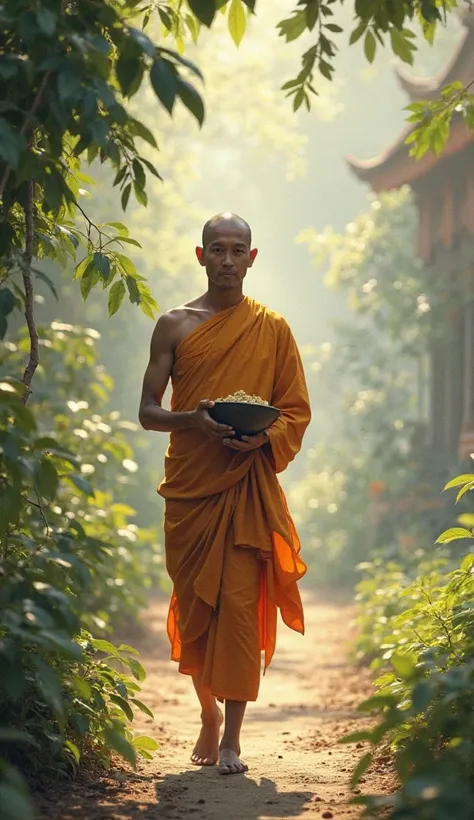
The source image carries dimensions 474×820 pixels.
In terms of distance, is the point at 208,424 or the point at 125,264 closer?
the point at 125,264

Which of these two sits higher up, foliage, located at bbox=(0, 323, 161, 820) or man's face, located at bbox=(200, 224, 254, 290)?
man's face, located at bbox=(200, 224, 254, 290)

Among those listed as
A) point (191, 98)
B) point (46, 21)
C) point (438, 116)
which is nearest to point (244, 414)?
point (438, 116)

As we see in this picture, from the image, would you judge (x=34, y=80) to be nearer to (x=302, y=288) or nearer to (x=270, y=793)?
(x=270, y=793)

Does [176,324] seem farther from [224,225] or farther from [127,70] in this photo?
[127,70]

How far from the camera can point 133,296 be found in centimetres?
435

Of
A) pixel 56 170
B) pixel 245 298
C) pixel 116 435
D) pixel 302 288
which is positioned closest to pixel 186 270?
pixel 116 435

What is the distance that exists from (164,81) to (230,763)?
2620 millimetres

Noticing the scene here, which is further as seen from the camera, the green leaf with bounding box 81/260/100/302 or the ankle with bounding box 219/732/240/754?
the ankle with bounding box 219/732/240/754

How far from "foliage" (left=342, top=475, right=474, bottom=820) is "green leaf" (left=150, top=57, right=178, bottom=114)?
58.7 inches

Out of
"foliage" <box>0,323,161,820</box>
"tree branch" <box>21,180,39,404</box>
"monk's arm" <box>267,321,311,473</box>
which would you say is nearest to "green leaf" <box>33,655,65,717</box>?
"foliage" <box>0,323,161,820</box>

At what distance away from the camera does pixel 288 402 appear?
4.96 m

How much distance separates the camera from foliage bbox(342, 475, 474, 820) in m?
2.51

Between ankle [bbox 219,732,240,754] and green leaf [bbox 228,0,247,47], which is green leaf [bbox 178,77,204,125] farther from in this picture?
ankle [bbox 219,732,240,754]

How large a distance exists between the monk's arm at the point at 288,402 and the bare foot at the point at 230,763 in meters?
1.12
